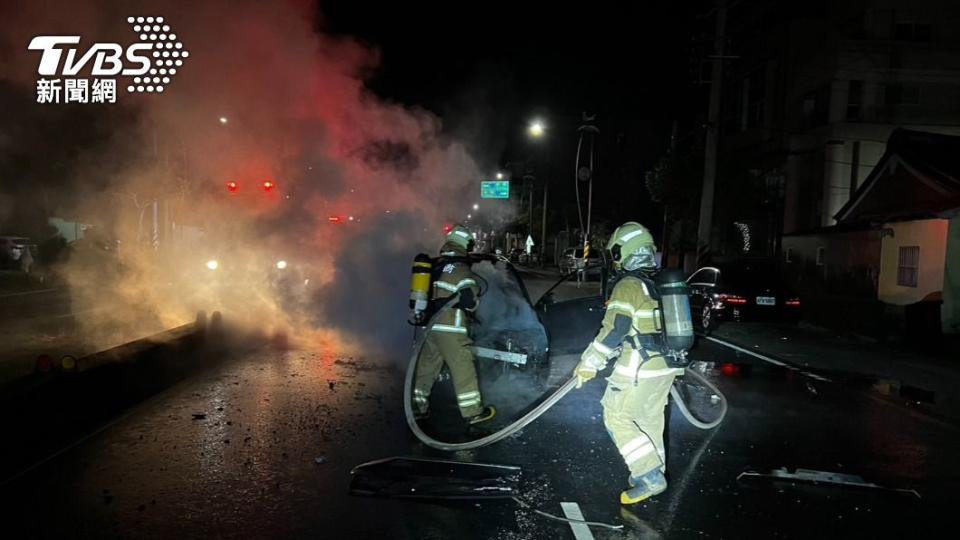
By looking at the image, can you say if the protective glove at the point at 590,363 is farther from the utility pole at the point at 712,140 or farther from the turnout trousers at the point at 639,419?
the utility pole at the point at 712,140

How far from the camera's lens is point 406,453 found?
5.58m

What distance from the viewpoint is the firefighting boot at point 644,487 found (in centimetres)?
461

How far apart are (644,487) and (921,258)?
16.0m

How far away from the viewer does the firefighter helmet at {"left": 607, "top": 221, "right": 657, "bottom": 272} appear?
16.4 feet

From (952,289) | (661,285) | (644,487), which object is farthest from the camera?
(952,289)

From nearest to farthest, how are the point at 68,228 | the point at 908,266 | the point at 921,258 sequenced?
the point at 921,258 → the point at 908,266 → the point at 68,228

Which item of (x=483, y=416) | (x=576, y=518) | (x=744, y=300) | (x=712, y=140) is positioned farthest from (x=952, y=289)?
(x=576, y=518)

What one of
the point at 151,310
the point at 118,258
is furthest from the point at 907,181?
the point at 118,258

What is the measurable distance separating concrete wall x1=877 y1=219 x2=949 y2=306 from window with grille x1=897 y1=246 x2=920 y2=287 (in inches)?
4.2

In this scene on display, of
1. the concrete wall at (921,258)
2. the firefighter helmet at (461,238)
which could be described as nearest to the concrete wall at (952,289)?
the concrete wall at (921,258)

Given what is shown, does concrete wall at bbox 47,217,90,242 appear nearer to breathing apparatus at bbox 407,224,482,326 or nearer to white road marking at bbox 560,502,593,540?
breathing apparatus at bbox 407,224,482,326

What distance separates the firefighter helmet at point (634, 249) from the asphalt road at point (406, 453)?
1649 millimetres

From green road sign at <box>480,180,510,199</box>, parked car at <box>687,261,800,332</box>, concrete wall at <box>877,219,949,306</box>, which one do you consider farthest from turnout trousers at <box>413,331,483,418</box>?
concrete wall at <box>877,219,949,306</box>

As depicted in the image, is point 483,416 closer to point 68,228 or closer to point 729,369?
point 729,369
